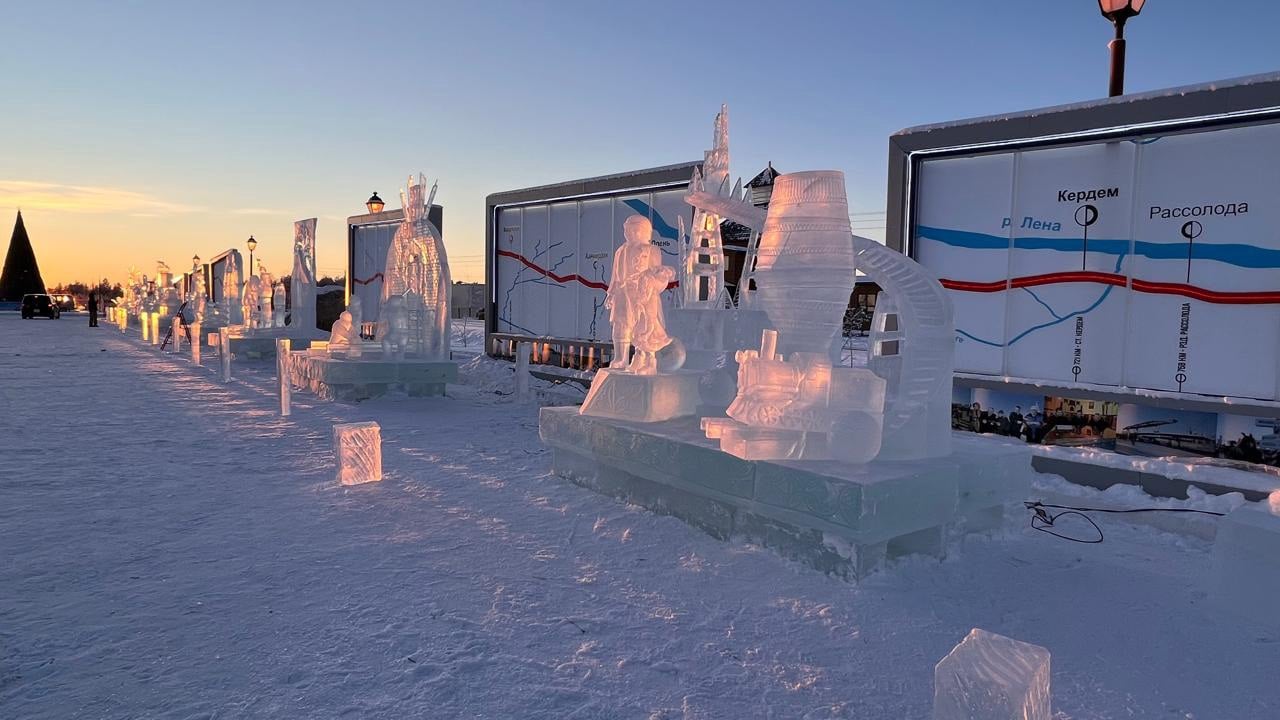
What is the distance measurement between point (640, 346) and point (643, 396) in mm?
566

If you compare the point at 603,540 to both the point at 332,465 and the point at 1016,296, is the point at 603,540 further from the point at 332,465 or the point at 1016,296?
the point at 1016,296

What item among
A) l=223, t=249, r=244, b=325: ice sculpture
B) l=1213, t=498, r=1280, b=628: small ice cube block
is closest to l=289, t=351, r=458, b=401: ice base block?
l=1213, t=498, r=1280, b=628: small ice cube block

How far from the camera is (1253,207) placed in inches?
249

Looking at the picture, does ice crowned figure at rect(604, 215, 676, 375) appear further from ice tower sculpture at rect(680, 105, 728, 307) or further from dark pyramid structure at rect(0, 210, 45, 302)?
dark pyramid structure at rect(0, 210, 45, 302)

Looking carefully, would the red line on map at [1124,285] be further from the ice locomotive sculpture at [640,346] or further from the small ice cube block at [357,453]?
the small ice cube block at [357,453]

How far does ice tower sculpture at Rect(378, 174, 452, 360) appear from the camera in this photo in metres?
12.1

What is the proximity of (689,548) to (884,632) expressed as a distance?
1450 millimetres

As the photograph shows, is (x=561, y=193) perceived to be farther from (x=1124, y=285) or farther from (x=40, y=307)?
(x=40, y=307)

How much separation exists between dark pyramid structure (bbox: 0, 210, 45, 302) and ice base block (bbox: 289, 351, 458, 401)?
62008mm

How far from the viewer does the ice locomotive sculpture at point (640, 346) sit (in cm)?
623

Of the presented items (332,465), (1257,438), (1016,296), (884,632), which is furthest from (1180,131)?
(332,465)

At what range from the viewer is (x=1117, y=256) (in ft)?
23.3

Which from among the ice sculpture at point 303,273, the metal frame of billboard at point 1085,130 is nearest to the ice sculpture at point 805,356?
the metal frame of billboard at point 1085,130

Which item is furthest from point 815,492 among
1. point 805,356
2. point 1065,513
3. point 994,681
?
point 1065,513
